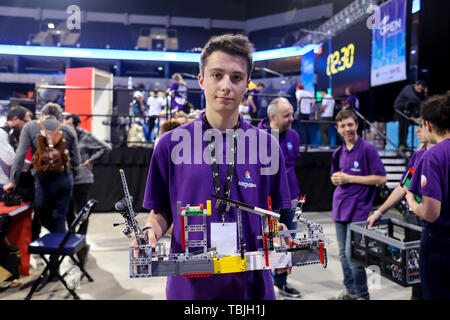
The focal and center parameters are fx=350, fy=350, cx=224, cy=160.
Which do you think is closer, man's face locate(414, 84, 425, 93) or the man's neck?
the man's neck

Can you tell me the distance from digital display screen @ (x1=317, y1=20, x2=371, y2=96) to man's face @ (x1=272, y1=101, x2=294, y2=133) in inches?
350

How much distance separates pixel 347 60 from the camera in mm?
12344

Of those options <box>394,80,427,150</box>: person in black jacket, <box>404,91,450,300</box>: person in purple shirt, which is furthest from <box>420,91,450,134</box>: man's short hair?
<box>394,80,427,150</box>: person in black jacket

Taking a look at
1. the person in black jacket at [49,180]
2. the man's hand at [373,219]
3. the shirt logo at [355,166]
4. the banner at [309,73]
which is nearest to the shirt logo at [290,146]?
the shirt logo at [355,166]

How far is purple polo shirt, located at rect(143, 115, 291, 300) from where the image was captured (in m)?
1.01

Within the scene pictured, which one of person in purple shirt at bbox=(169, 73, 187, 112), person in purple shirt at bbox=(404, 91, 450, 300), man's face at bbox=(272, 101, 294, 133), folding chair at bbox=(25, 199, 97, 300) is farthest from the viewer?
person in purple shirt at bbox=(169, 73, 187, 112)

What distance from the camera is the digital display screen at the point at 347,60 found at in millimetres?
11016

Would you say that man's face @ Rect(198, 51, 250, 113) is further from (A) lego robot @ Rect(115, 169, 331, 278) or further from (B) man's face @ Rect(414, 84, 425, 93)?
(B) man's face @ Rect(414, 84, 425, 93)

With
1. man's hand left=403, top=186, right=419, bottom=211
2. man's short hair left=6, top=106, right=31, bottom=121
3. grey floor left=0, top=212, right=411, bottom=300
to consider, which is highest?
man's short hair left=6, top=106, right=31, bottom=121

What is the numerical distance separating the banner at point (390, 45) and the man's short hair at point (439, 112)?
563 centimetres

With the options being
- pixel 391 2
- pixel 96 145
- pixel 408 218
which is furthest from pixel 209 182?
pixel 391 2

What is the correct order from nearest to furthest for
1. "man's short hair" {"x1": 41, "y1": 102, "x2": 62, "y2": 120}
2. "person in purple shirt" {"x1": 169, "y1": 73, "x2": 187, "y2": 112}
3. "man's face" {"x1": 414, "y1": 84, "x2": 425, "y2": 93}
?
1. "man's short hair" {"x1": 41, "y1": 102, "x2": 62, "y2": 120}
2. "man's face" {"x1": 414, "y1": 84, "x2": 425, "y2": 93}
3. "person in purple shirt" {"x1": 169, "y1": 73, "x2": 187, "y2": 112}

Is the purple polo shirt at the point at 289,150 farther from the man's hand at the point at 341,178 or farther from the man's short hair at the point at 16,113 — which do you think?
the man's short hair at the point at 16,113

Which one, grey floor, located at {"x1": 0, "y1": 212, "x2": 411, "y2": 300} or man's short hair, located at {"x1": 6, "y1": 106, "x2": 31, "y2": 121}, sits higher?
man's short hair, located at {"x1": 6, "y1": 106, "x2": 31, "y2": 121}
